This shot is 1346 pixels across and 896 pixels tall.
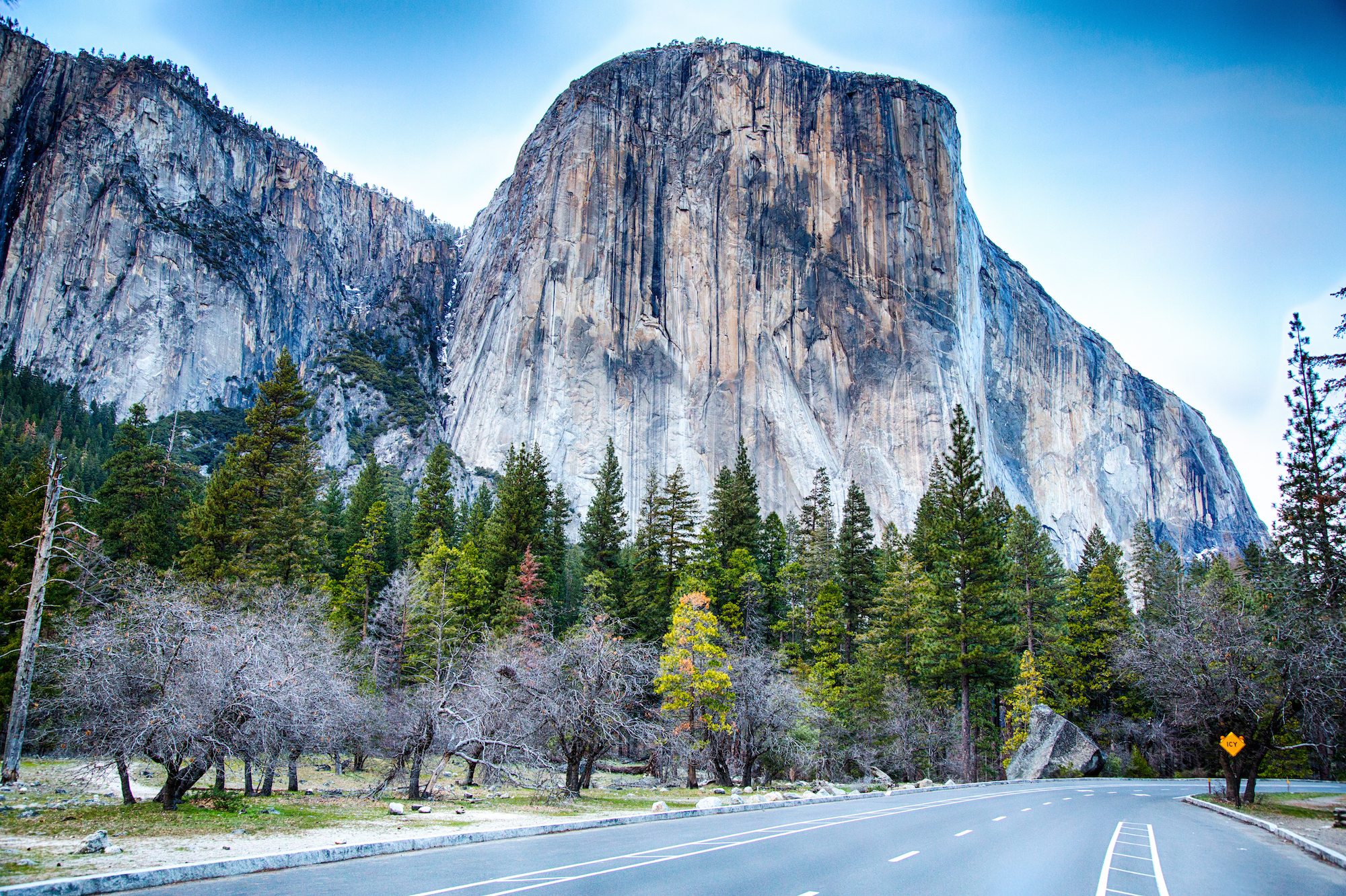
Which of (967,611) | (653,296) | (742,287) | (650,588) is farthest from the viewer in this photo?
(742,287)

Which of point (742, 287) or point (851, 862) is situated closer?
point (851, 862)

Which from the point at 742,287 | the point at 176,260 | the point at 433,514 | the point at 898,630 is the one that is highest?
the point at 176,260

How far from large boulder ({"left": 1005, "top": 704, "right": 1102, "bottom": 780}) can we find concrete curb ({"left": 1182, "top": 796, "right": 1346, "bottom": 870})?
11759 mm

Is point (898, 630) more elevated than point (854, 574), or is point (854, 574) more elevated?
point (854, 574)

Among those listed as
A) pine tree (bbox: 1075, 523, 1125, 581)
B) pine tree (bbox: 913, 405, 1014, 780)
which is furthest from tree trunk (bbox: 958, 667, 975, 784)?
pine tree (bbox: 1075, 523, 1125, 581)

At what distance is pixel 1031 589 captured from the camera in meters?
44.3

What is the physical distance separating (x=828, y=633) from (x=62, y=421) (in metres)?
89.7

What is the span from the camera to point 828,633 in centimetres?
4091

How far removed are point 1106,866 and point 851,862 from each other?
12.4ft

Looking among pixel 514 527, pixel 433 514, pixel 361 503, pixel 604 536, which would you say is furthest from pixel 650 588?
pixel 361 503

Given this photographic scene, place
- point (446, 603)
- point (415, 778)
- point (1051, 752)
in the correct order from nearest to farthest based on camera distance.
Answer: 1. point (415, 778)
2. point (1051, 752)
3. point (446, 603)

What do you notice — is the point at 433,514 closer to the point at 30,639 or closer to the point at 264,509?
the point at 264,509

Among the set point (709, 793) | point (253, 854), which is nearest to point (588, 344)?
point (709, 793)

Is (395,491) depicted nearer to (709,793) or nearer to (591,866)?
(709,793)
